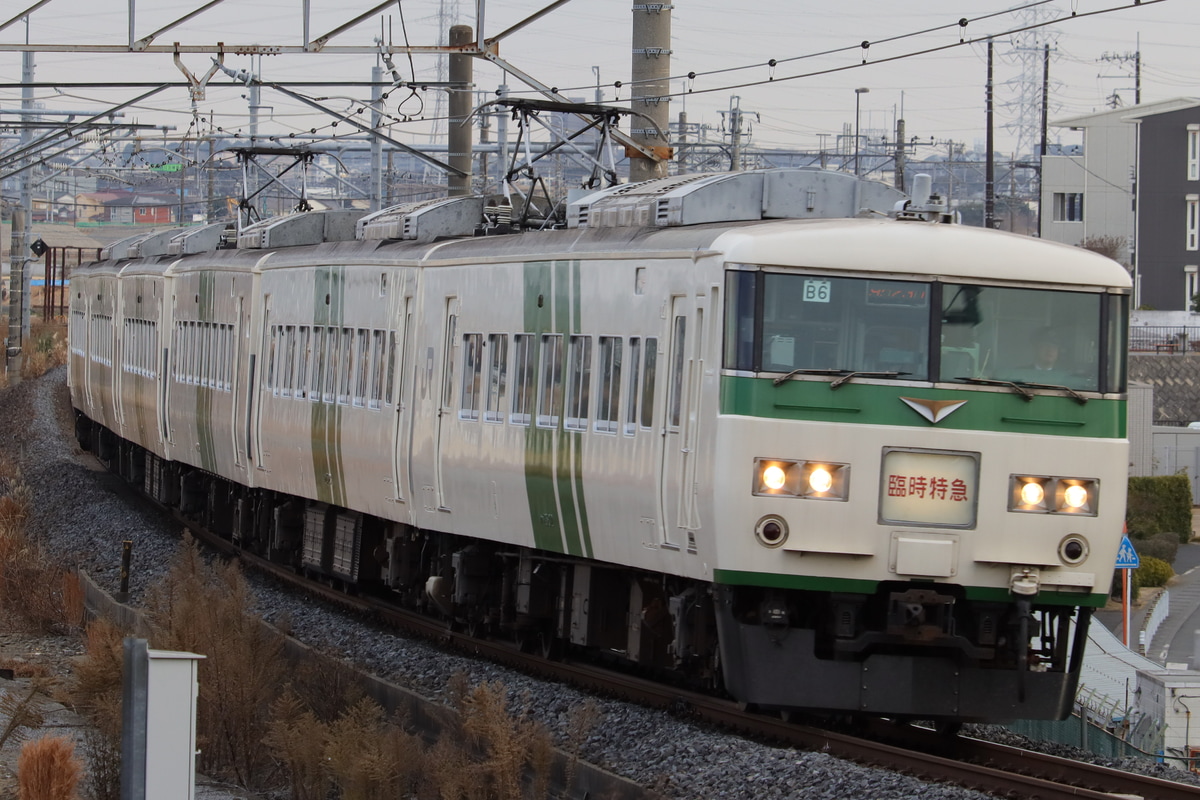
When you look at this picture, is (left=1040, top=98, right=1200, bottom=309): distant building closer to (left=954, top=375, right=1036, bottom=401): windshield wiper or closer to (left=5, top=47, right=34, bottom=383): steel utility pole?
(left=5, top=47, right=34, bottom=383): steel utility pole

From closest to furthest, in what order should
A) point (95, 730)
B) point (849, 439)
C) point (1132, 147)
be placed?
point (849, 439) → point (95, 730) → point (1132, 147)

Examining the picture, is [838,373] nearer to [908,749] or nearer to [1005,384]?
[1005,384]

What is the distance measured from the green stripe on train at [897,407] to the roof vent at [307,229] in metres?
9.87

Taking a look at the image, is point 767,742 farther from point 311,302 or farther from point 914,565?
point 311,302

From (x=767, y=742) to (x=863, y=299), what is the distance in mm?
2300

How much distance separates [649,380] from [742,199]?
133 centimetres

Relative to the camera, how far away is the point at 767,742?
9.53 m

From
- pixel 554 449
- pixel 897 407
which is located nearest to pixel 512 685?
pixel 554 449

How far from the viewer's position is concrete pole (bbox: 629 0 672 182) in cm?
1405

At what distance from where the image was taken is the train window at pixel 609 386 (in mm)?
10570

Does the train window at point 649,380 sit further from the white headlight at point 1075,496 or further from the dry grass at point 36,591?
the dry grass at point 36,591

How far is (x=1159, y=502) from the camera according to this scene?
39.4m

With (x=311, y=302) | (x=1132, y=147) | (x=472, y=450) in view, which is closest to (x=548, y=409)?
(x=472, y=450)

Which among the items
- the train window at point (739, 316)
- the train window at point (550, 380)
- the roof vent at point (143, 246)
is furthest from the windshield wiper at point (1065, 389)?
the roof vent at point (143, 246)
